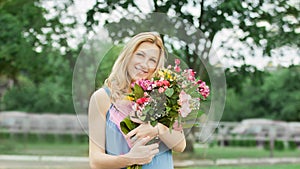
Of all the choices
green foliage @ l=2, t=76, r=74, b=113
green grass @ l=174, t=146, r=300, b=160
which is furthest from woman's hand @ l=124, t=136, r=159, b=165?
green foliage @ l=2, t=76, r=74, b=113

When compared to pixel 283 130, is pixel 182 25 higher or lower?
higher

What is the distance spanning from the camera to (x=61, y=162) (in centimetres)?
991

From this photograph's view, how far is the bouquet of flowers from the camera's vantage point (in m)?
1.64

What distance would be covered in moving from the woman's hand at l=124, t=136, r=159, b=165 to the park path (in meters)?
7.08

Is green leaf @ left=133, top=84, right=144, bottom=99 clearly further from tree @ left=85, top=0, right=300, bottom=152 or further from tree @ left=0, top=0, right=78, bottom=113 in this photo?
tree @ left=0, top=0, right=78, bottom=113

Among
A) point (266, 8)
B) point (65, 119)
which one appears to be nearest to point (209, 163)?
point (266, 8)

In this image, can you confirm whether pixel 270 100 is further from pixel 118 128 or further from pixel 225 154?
pixel 118 128

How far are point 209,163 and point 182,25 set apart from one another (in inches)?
310

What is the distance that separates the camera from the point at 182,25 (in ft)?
6.36

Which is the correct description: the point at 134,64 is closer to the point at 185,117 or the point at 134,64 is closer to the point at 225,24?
the point at 185,117

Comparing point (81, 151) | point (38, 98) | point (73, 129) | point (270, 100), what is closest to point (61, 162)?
point (81, 151)

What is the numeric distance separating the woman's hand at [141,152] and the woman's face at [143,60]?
0.62 ft

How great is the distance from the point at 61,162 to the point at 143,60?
847 cm

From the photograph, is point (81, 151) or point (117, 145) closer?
point (117, 145)
